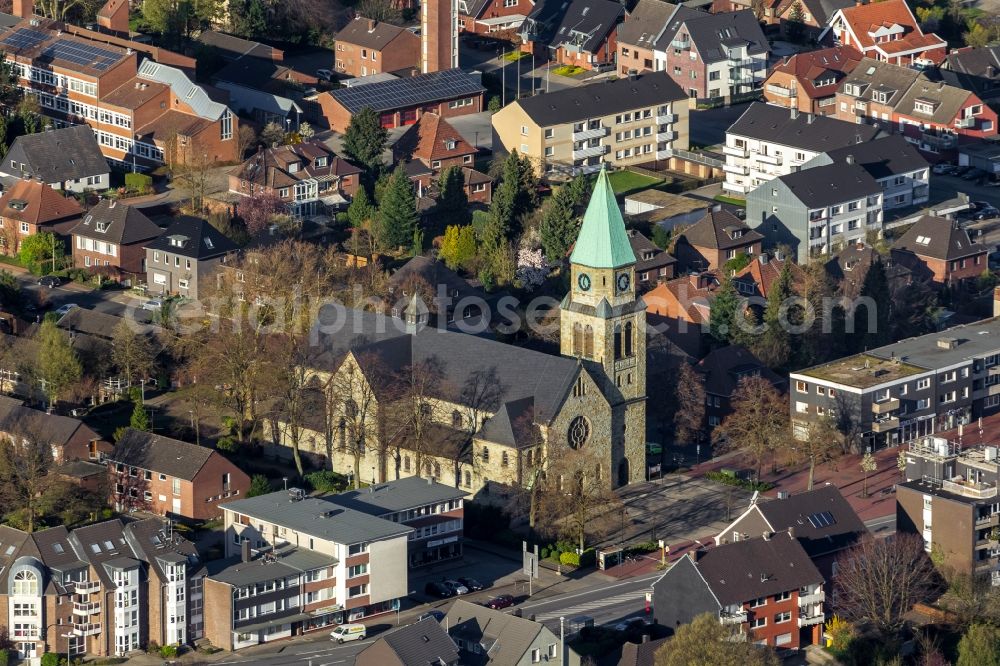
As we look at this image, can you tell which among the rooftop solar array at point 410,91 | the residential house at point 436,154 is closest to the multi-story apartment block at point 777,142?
the residential house at point 436,154

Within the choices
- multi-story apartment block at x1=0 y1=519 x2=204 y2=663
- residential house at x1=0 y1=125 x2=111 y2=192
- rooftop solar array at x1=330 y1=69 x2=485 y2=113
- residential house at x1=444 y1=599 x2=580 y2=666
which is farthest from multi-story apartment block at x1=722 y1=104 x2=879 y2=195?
multi-story apartment block at x1=0 y1=519 x2=204 y2=663

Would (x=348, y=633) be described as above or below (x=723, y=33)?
below

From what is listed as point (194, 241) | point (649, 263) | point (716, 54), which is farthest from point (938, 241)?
point (194, 241)

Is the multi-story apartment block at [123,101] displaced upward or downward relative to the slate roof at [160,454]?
upward

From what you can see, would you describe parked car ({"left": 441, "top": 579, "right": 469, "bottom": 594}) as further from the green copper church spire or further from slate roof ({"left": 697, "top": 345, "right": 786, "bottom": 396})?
slate roof ({"left": 697, "top": 345, "right": 786, "bottom": 396})

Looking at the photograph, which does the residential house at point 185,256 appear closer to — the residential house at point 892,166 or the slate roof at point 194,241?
the slate roof at point 194,241

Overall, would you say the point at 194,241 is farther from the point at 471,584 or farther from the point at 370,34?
the point at 370,34
